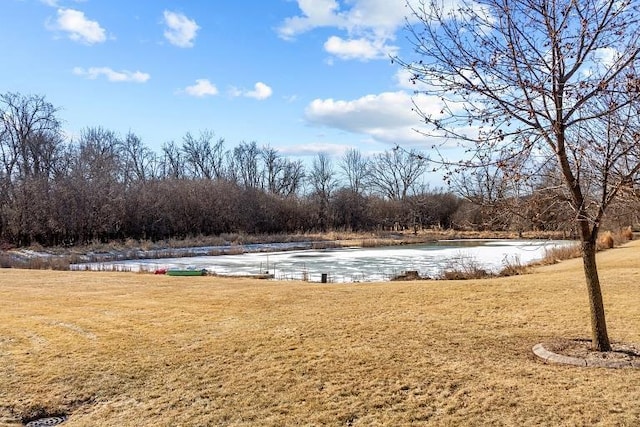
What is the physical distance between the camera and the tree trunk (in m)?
5.35

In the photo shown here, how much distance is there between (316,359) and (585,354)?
9.62 feet

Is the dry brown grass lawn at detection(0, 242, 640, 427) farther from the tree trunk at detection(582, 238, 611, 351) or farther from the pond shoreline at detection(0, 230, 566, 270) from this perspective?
the pond shoreline at detection(0, 230, 566, 270)

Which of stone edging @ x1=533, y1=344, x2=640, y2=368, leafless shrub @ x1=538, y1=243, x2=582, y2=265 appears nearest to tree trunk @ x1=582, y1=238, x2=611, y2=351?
stone edging @ x1=533, y1=344, x2=640, y2=368

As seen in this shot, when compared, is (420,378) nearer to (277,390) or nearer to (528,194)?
(277,390)

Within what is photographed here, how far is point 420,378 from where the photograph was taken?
5164mm

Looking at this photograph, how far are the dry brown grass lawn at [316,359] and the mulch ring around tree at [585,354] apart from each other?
0.60 feet

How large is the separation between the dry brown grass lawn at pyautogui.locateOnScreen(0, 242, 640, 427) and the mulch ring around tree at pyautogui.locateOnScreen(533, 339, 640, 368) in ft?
0.60

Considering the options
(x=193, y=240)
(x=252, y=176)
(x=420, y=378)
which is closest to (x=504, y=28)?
(x=420, y=378)

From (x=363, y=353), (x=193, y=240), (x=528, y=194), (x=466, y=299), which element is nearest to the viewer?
(x=528, y=194)

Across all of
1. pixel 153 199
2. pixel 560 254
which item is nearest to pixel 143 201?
pixel 153 199

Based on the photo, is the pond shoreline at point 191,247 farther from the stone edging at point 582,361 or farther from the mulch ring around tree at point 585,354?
the stone edging at point 582,361

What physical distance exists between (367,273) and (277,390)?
12.5m

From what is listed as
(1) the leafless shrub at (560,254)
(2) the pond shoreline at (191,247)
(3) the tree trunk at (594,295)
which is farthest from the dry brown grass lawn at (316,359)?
(2) the pond shoreline at (191,247)

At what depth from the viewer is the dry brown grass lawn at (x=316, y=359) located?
4.45 meters
